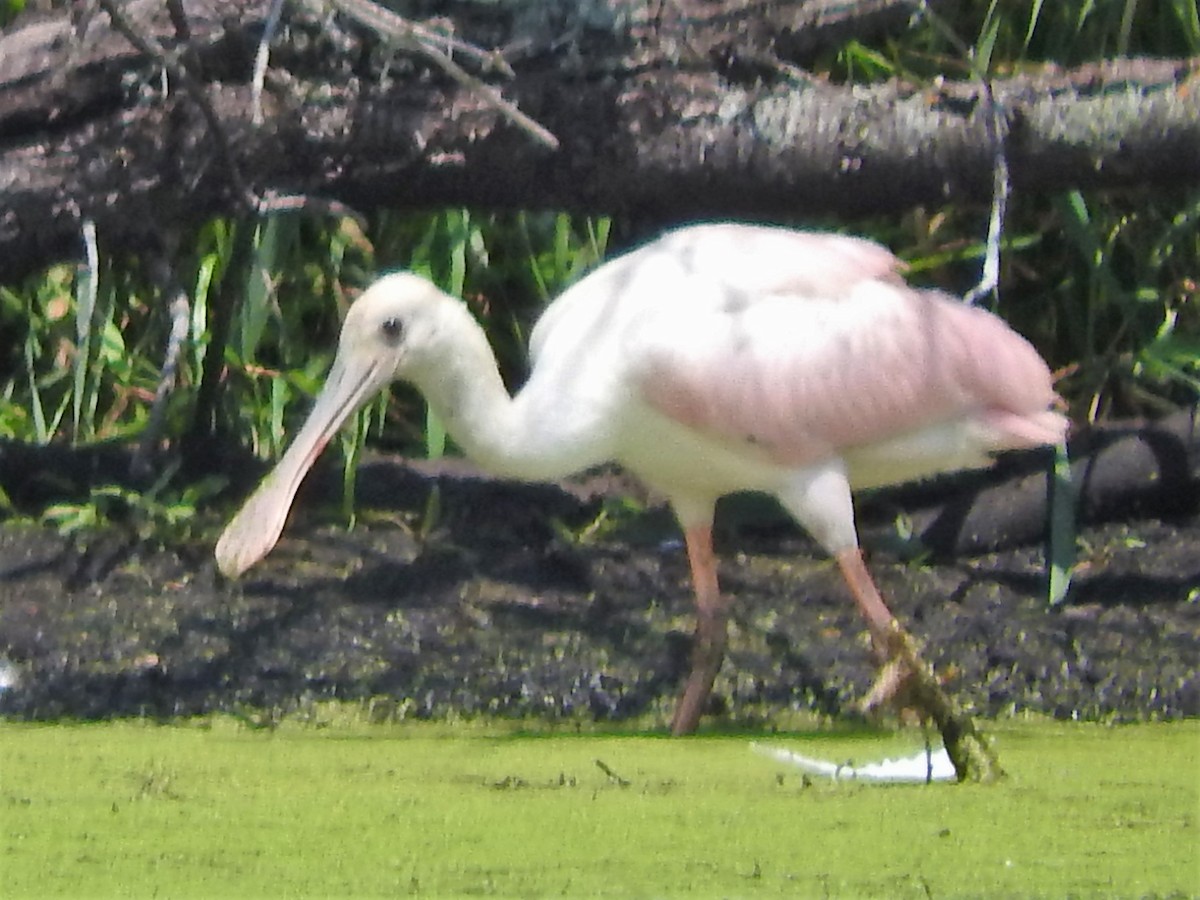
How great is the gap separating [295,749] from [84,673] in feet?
2.08

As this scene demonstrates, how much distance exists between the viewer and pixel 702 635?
345 cm

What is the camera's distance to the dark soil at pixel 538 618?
3318 millimetres

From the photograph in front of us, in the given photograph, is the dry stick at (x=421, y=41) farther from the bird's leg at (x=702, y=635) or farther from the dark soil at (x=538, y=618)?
the dark soil at (x=538, y=618)

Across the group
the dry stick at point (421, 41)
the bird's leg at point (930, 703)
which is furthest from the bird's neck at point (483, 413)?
the bird's leg at point (930, 703)

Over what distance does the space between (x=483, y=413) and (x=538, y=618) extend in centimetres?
59

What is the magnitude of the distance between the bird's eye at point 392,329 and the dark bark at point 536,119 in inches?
18.2

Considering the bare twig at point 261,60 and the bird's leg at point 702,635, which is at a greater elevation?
the bare twig at point 261,60

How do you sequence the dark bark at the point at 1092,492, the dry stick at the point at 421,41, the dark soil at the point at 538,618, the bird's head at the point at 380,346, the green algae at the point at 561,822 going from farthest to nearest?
1. the dark bark at the point at 1092,492
2. the dark soil at the point at 538,618
3. the bird's head at the point at 380,346
4. the dry stick at the point at 421,41
5. the green algae at the point at 561,822

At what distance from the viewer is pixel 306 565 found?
3.82 m

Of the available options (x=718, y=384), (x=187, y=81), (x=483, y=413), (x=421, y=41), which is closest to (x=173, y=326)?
(x=187, y=81)

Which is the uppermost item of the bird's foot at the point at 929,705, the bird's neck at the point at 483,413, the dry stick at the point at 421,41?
the dry stick at the point at 421,41

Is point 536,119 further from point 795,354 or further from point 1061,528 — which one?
point 1061,528

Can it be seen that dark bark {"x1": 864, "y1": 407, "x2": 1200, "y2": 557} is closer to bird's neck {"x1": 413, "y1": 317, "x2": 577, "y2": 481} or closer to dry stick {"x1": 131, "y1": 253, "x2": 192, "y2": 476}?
bird's neck {"x1": 413, "y1": 317, "x2": 577, "y2": 481}

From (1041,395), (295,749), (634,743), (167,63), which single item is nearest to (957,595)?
(1041,395)
